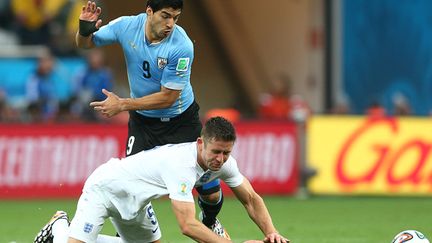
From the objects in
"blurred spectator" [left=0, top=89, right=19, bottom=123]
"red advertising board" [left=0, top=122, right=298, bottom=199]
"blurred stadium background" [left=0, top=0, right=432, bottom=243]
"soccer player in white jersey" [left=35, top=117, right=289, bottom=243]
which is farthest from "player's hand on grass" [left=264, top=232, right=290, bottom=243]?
"blurred spectator" [left=0, top=89, right=19, bottom=123]

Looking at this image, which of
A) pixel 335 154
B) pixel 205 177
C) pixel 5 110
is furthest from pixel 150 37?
pixel 5 110

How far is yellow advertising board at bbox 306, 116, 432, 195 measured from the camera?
18156mm

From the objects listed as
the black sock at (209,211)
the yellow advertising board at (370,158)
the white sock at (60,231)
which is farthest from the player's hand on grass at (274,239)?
→ the yellow advertising board at (370,158)

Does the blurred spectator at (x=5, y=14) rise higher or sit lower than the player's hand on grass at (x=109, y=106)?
lower

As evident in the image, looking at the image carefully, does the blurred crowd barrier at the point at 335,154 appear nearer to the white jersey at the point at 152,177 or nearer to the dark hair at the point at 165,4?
the dark hair at the point at 165,4

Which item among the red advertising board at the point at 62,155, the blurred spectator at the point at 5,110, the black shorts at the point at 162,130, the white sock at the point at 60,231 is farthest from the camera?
the blurred spectator at the point at 5,110

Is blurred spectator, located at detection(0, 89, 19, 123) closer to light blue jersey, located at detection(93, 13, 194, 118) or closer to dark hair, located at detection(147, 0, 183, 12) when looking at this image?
light blue jersey, located at detection(93, 13, 194, 118)

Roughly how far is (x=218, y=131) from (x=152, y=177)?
76 centimetres

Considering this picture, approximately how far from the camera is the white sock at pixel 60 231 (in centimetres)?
990

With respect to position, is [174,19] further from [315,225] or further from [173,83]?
[315,225]

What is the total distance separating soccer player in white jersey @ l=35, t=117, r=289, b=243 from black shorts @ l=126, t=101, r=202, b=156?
125 centimetres

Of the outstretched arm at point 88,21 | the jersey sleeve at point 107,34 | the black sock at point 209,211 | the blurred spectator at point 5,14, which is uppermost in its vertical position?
the outstretched arm at point 88,21

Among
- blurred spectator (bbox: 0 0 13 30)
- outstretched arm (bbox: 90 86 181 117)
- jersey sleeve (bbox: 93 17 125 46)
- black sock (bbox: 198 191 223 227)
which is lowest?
black sock (bbox: 198 191 223 227)

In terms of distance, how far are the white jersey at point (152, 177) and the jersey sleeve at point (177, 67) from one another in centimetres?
101
